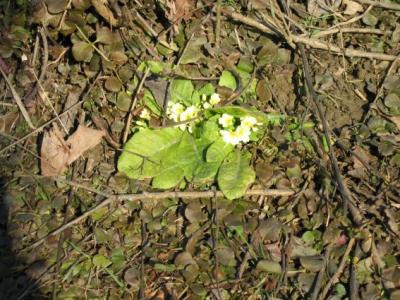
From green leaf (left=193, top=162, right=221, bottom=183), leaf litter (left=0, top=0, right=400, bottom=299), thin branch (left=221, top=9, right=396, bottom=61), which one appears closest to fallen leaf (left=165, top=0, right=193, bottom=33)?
leaf litter (left=0, top=0, right=400, bottom=299)

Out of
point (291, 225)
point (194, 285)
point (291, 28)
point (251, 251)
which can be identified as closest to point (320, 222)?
point (291, 225)

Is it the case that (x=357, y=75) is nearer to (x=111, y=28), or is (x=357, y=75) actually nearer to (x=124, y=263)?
(x=111, y=28)

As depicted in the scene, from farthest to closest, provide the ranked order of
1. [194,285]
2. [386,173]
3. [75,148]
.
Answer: [75,148] < [386,173] < [194,285]

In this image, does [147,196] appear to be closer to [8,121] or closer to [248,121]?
[248,121]

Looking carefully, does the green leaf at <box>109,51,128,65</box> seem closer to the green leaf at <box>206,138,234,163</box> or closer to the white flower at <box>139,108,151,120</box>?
the white flower at <box>139,108,151,120</box>

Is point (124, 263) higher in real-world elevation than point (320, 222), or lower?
lower

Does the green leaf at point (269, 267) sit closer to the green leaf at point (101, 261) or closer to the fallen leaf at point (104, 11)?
the green leaf at point (101, 261)

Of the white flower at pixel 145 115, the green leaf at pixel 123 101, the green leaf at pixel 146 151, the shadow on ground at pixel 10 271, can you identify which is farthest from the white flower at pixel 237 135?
the shadow on ground at pixel 10 271
